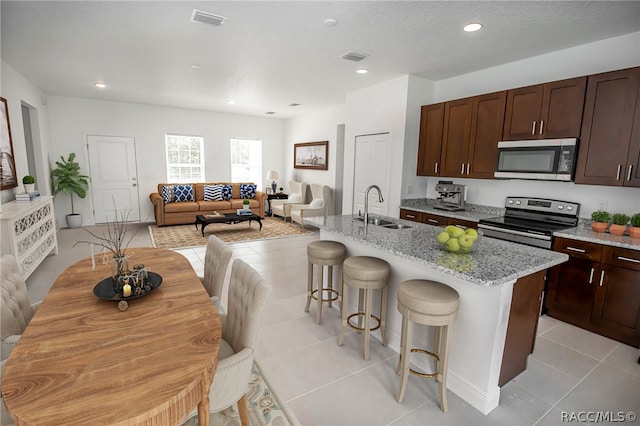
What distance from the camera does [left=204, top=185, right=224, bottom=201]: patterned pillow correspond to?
7.60 metres

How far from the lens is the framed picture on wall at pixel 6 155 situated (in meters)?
3.85

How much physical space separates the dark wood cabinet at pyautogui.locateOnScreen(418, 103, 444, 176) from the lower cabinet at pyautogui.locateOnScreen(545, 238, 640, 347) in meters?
1.86

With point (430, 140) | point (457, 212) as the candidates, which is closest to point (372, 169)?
point (430, 140)

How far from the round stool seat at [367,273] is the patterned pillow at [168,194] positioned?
19.3ft

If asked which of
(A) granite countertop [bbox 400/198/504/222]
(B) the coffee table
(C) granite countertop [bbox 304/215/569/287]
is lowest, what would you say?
(B) the coffee table

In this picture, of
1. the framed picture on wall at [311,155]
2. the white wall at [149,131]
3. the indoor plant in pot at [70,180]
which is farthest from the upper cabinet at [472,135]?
the indoor plant in pot at [70,180]

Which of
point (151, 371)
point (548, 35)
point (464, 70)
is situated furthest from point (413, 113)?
point (151, 371)

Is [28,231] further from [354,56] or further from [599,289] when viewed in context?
[599,289]

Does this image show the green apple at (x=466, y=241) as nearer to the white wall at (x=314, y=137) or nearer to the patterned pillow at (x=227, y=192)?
the white wall at (x=314, y=137)

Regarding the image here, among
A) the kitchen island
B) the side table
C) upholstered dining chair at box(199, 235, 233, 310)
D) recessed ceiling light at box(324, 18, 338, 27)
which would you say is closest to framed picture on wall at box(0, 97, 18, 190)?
upholstered dining chair at box(199, 235, 233, 310)

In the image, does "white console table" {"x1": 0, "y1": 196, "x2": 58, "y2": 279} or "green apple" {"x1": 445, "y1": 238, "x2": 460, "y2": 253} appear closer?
"green apple" {"x1": 445, "y1": 238, "x2": 460, "y2": 253}

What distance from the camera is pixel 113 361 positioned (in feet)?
3.69

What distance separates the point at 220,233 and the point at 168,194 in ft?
5.56

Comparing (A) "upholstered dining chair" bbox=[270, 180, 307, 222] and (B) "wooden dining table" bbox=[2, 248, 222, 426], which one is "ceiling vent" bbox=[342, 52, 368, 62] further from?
(A) "upholstered dining chair" bbox=[270, 180, 307, 222]
